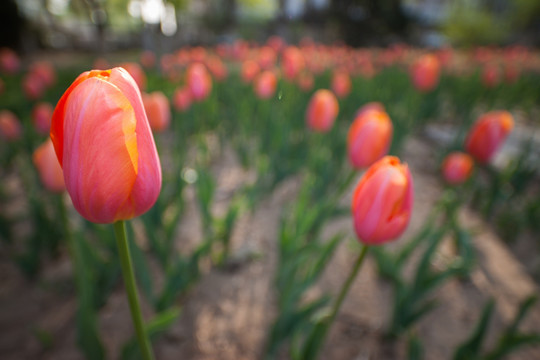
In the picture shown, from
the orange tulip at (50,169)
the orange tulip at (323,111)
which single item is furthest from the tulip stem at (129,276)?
the orange tulip at (323,111)

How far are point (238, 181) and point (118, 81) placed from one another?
2.35m

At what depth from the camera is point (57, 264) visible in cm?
169

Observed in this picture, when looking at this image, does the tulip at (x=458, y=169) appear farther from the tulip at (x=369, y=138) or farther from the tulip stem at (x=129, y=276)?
the tulip stem at (x=129, y=276)

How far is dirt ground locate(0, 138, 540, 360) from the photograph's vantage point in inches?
51.6

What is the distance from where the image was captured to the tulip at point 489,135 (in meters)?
1.73

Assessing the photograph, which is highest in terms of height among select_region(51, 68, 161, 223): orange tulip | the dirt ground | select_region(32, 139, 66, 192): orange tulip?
select_region(51, 68, 161, 223): orange tulip

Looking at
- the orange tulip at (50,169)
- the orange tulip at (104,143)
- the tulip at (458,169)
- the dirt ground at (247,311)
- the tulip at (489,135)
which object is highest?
the orange tulip at (104,143)

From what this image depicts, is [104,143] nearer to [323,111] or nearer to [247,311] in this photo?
[247,311]

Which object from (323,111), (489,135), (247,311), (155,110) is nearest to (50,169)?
(155,110)

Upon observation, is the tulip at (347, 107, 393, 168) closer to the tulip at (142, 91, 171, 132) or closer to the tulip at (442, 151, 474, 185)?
the tulip at (442, 151, 474, 185)

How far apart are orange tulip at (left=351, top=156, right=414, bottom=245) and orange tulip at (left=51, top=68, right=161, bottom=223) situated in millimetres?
529

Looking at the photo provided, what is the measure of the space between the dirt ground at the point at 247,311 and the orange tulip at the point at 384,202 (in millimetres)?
829

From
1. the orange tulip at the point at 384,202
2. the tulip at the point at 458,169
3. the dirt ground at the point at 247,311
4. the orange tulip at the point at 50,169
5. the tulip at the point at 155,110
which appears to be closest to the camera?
the orange tulip at the point at 384,202

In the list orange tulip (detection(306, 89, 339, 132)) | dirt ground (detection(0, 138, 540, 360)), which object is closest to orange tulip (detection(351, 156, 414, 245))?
dirt ground (detection(0, 138, 540, 360))
